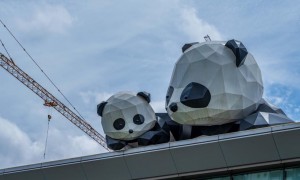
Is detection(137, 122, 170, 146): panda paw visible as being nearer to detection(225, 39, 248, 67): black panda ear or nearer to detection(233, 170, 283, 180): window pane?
detection(225, 39, 248, 67): black panda ear

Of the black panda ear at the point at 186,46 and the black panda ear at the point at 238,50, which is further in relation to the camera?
the black panda ear at the point at 186,46

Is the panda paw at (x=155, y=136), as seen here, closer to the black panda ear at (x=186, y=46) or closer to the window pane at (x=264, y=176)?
the black panda ear at (x=186, y=46)

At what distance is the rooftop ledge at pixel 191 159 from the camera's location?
12664mm

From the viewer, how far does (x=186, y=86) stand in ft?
49.8

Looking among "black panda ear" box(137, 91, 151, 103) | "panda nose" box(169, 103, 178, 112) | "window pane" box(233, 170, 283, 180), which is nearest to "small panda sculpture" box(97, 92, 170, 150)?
"black panda ear" box(137, 91, 151, 103)

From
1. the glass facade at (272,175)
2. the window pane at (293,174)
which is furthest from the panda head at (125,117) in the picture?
the window pane at (293,174)

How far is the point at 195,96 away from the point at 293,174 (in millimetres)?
3870

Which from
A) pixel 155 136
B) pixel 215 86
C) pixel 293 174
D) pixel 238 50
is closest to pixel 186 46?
pixel 238 50

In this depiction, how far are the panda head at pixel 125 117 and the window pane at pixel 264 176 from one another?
4.70m

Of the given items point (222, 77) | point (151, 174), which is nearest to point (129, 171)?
point (151, 174)

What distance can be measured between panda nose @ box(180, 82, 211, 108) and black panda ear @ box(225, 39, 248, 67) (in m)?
1.43

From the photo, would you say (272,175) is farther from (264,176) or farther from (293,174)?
(293,174)

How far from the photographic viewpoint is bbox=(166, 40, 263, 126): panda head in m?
14.9

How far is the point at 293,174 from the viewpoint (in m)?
12.7
